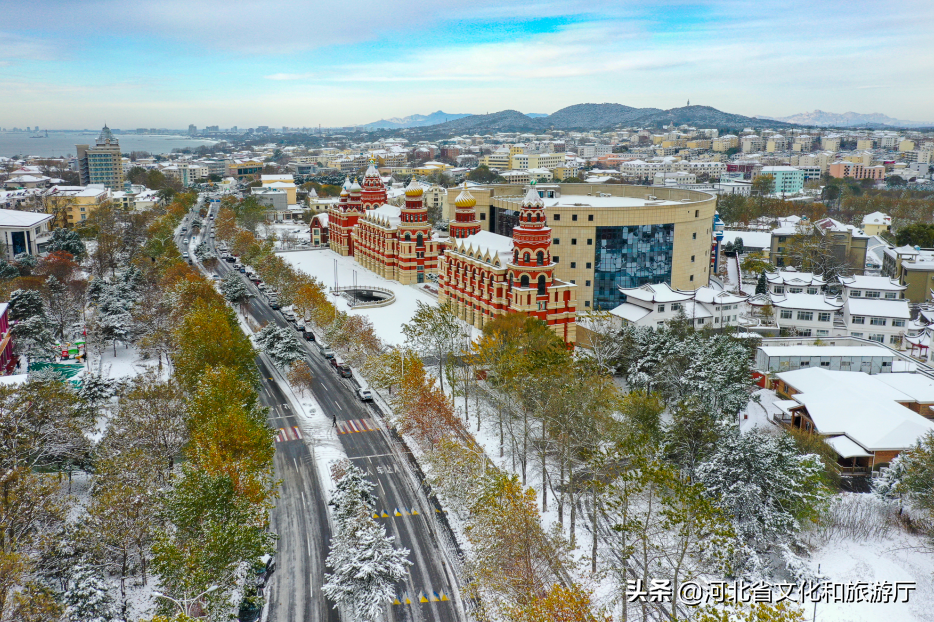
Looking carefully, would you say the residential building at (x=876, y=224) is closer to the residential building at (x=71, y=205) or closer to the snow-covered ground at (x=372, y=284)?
the snow-covered ground at (x=372, y=284)

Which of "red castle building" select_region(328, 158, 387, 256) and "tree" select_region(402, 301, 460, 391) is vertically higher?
"red castle building" select_region(328, 158, 387, 256)

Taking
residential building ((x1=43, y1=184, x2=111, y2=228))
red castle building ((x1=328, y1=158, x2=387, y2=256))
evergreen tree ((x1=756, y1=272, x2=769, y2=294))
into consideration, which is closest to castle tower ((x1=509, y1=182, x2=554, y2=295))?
evergreen tree ((x1=756, y1=272, x2=769, y2=294))

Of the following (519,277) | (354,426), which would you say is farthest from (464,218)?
(354,426)

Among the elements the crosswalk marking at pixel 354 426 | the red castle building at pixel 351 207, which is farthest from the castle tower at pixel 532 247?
the red castle building at pixel 351 207

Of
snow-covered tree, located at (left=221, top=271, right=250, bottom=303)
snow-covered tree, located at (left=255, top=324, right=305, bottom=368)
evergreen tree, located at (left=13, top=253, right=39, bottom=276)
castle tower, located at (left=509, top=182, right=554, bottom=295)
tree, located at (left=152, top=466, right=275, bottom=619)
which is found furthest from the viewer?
evergreen tree, located at (left=13, top=253, right=39, bottom=276)

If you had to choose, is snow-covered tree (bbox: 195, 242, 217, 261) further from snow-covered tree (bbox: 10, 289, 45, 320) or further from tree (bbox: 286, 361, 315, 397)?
tree (bbox: 286, 361, 315, 397)

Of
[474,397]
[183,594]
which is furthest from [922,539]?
[183,594]
